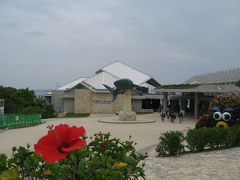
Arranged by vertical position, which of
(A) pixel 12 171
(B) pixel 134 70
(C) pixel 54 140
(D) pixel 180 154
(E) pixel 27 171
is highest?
(B) pixel 134 70

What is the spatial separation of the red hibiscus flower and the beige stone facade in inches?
1338

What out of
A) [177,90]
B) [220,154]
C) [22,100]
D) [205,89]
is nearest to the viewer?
[220,154]

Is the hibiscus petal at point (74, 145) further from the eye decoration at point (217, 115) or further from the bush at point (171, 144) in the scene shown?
the eye decoration at point (217, 115)

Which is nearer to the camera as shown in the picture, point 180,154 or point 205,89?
point 180,154

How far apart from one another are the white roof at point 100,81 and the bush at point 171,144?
90.3ft

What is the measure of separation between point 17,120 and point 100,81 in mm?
19421

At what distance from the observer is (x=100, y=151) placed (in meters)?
2.93

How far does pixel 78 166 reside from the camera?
206 centimetres

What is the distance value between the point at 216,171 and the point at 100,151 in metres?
4.78

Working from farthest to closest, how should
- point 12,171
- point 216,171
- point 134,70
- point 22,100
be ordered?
point 134,70 < point 22,100 < point 216,171 < point 12,171

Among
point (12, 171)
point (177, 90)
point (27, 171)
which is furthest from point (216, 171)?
point (177, 90)

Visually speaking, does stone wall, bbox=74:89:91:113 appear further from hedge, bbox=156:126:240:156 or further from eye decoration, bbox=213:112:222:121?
hedge, bbox=156:126:240:156

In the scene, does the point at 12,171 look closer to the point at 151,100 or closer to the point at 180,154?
the point at 180,154

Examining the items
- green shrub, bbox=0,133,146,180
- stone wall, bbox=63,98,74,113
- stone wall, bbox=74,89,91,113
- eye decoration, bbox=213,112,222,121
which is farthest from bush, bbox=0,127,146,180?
stone wall, bbox=63,98,74,113
